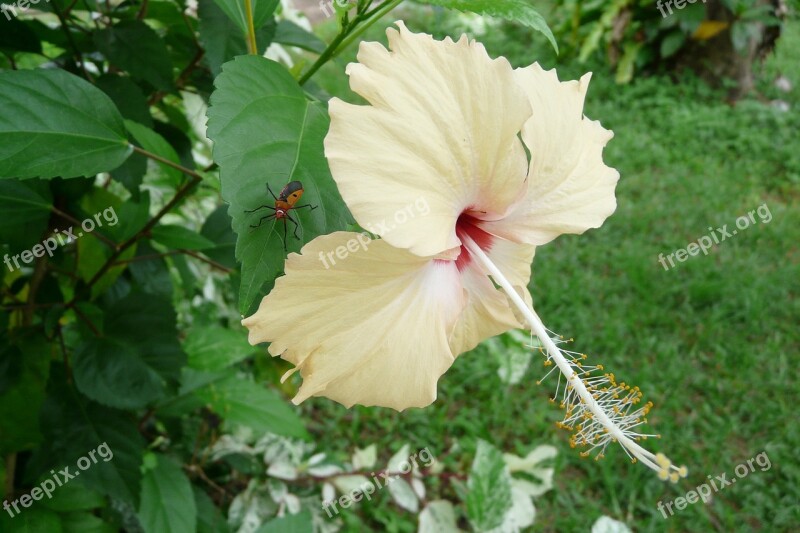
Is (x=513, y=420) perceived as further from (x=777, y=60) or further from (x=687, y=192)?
(x=777, y=60)

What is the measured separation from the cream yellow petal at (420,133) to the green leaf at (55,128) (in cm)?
48

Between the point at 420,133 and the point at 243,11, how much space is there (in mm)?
397

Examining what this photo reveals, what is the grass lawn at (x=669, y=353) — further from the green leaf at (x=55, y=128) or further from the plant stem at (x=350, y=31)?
the plant stem at (x=350, y=31)

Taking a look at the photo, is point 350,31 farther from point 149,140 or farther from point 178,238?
point 178,238

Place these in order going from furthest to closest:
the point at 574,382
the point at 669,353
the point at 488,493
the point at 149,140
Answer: the point at 669,353 < the point at 488,493 < the point at 149,140 < the point at 574,382

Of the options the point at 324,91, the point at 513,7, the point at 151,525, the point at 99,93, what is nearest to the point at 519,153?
the point at 513,7

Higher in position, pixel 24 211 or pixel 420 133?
pixel 420 133

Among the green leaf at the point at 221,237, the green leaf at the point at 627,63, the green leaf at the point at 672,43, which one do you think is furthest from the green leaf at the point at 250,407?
the green leaf at the point at 672,43

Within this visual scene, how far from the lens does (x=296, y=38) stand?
131 centimetres

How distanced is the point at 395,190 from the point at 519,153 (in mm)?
187

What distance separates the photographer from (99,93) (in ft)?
3.43

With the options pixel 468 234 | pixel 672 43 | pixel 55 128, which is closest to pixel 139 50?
pixel 55 128

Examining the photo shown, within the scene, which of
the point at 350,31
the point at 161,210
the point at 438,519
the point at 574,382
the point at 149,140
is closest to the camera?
the point at 574,382

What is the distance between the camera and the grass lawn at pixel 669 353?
2.75 m
